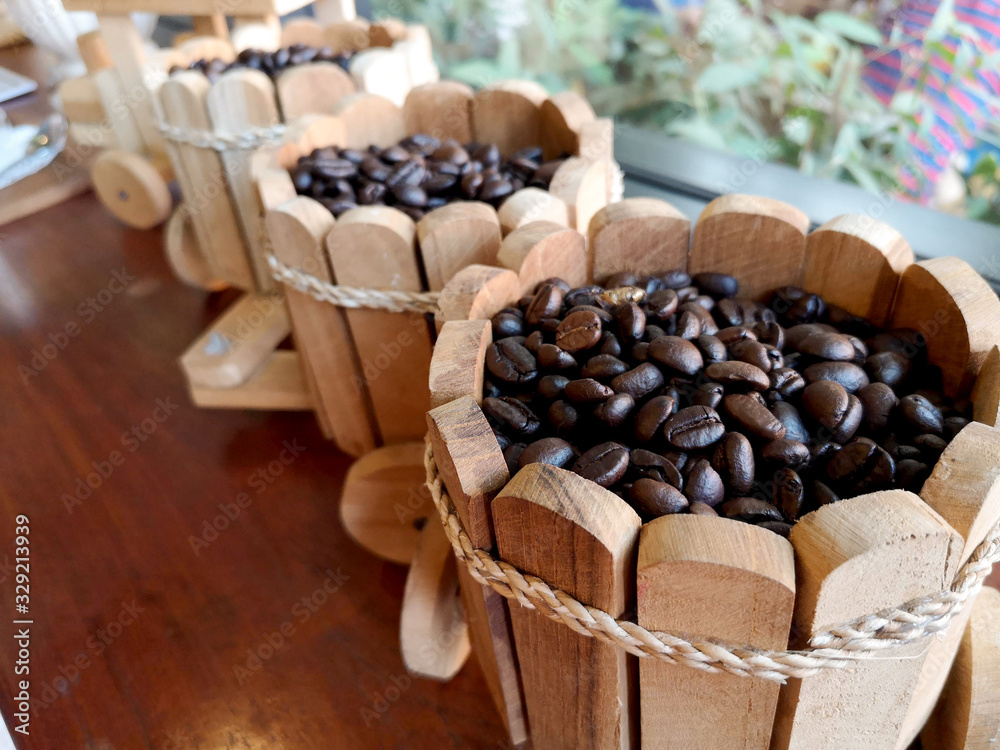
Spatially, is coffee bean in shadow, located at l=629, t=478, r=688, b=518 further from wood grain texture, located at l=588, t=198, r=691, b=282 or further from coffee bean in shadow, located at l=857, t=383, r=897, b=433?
wood grain texture, located at l=588, t=198, r=691, b=282

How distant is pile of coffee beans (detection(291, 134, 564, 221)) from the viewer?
1.04 meters

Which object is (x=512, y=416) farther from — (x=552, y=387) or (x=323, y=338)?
(x=323, y=338)

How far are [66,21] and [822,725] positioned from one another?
1.50 m

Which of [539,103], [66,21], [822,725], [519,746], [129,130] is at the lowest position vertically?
[519,746]

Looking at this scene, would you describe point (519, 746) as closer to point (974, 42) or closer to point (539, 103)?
point (539, 103)

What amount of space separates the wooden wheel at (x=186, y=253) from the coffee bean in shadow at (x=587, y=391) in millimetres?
1264

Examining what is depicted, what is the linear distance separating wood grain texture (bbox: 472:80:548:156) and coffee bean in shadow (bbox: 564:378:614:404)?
2.45 feet

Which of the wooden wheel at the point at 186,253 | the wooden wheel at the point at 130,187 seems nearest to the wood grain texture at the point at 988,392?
the wooden wheel at the point at 186,253

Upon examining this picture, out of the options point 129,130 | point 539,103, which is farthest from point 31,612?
point 129,130

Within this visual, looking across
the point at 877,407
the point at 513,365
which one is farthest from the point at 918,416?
the point at 513,365

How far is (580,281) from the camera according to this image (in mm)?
932

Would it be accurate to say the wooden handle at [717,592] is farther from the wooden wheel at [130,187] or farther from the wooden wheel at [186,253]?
the wooden wheel at [130,187]

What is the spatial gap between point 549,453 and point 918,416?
33 cm

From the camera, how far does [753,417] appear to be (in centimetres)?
64
